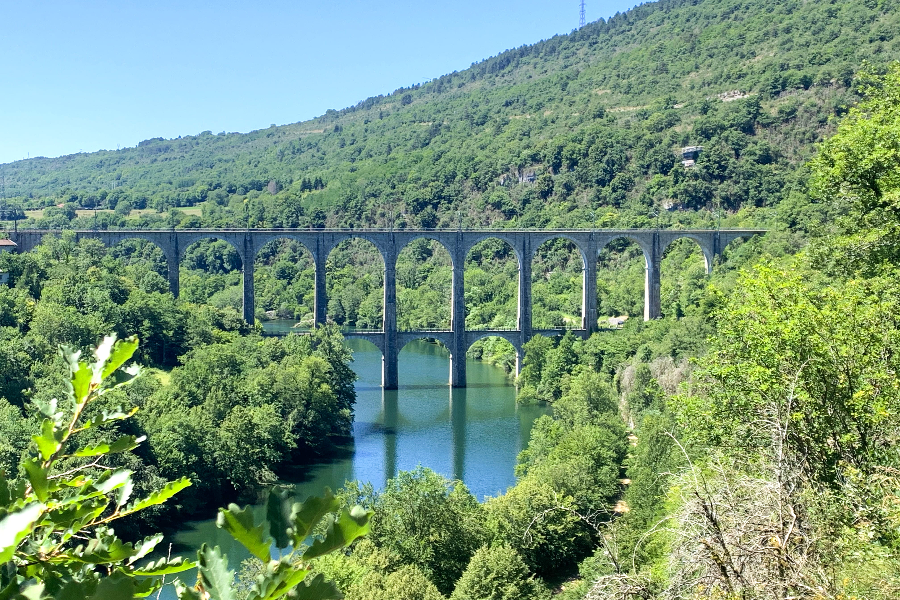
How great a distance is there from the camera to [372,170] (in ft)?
357

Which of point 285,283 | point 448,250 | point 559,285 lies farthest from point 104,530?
point 285,283

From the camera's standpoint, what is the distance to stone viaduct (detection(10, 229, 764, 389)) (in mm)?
51562

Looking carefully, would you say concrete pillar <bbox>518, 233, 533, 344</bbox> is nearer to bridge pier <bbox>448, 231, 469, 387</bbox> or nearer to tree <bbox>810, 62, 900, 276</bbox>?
bridge pier <bbox>448, 231, 469, 387</bbox>

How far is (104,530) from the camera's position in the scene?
3.18 m

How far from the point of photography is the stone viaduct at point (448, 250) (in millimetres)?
51562

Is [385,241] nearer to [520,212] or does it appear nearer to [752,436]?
[520,212]

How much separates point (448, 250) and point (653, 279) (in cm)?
1297

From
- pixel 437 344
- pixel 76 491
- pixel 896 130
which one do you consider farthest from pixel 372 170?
pixel 76 491

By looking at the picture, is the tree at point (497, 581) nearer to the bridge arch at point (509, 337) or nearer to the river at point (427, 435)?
the river at point (427, 435)

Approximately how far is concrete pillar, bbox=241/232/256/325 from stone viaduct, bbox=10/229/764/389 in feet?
0.19

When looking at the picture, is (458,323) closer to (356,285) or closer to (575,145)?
(356,285)

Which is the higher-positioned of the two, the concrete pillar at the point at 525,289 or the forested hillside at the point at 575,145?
the forested hillside at the point at 575,145

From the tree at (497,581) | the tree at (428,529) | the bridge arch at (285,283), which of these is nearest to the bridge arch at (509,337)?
the bridge arch at (285,283)

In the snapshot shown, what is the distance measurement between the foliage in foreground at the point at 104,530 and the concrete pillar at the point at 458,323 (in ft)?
158
